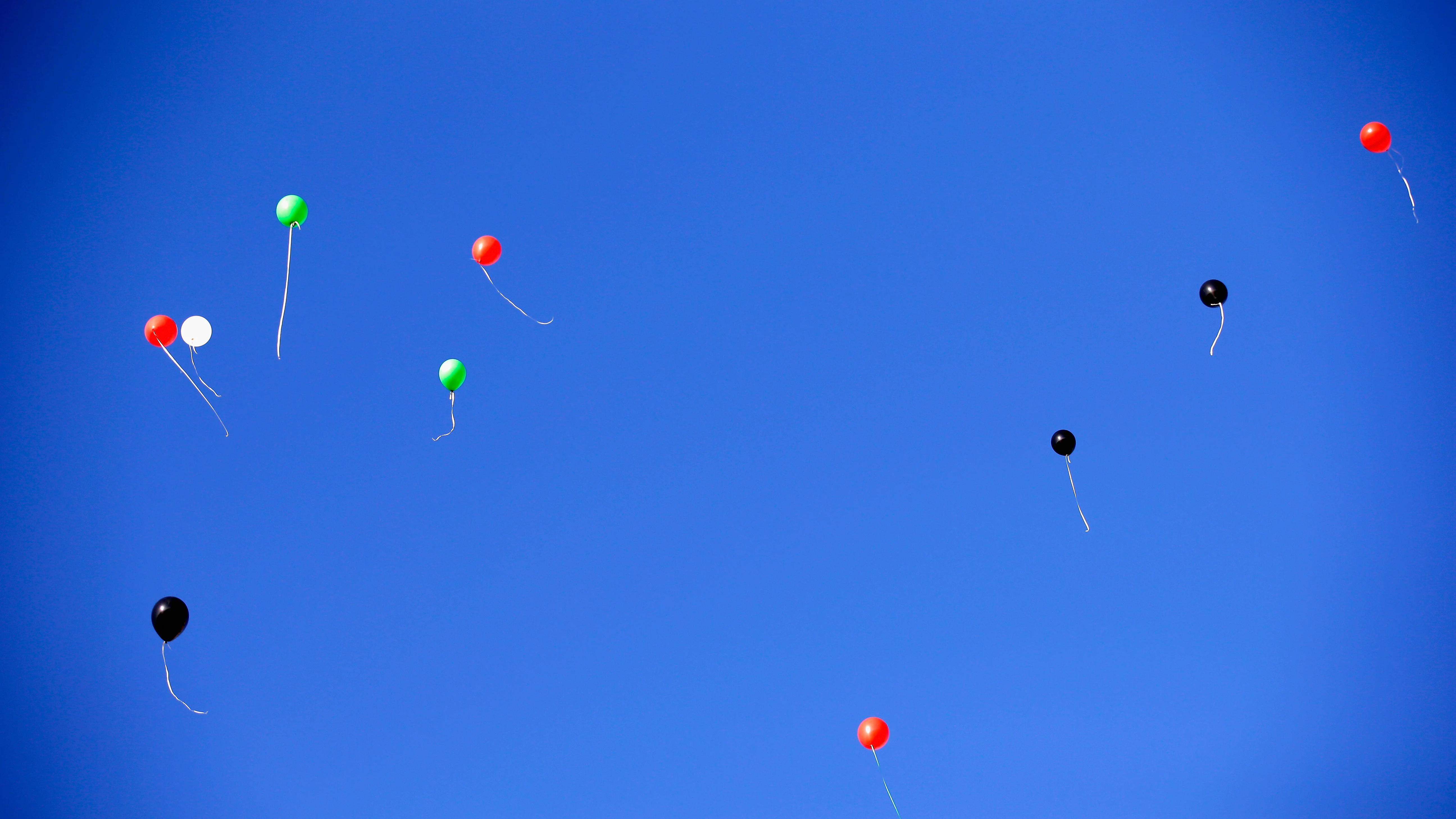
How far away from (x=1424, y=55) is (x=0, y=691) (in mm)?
13994

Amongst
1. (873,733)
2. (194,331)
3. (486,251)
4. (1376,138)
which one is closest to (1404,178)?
(1376,138)

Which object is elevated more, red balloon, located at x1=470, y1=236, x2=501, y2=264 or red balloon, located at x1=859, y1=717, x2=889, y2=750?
red balloon, located at x1=470, y1=236, x2=501, y2=264

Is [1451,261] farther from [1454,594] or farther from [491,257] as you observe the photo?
[491,257]

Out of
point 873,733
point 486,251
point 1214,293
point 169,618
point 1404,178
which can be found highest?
point 1404,178

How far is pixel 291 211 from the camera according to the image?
545 cm

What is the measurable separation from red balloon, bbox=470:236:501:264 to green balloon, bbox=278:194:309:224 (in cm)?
111

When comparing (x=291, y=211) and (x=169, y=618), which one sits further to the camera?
(x=291, y=211)

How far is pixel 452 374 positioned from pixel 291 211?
58.4 inches

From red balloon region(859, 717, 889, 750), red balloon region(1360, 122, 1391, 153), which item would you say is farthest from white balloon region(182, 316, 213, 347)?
red balloon region(1360, 122, 1391, 153)

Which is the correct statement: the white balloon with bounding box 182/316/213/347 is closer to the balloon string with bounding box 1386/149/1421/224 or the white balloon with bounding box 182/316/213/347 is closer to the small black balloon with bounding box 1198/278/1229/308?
the small black balloon with bounding box 1198/278/1229/308

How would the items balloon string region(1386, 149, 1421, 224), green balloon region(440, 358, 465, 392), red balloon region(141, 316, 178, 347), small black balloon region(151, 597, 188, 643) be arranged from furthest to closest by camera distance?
balloon string region(1386, 149, 1421, 224)
green balloon region(440, 358, 465, 392)
red balloon region(141, 316, 178, 347)
small black balloon region(151, 597, 188, 643)

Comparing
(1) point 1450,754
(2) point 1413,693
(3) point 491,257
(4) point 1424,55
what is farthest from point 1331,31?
(3) point 491,257

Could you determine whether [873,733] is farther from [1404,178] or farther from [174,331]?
[1404,178]

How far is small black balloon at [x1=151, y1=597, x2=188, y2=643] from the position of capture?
4.77m
